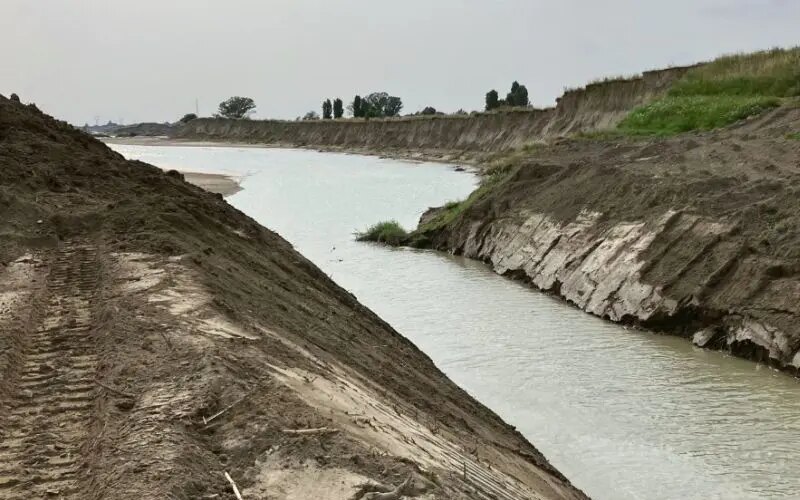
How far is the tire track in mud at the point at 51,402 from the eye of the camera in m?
4.66

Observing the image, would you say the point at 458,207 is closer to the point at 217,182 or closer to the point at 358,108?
the point at 217,182

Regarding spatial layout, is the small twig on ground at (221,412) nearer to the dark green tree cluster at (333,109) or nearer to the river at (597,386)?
the river at (597,386)

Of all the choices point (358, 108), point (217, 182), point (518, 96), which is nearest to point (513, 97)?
point (518, 96)

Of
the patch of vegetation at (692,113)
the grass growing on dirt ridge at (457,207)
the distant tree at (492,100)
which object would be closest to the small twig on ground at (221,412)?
the grass growing on dirt ridge at (457,207)

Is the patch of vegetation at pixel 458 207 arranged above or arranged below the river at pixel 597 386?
above

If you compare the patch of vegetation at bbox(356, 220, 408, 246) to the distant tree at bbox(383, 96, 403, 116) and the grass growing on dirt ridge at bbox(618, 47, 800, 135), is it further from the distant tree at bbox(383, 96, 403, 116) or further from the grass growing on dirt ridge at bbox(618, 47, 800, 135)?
the distant tree at bbox(383, 96, 403, 116)

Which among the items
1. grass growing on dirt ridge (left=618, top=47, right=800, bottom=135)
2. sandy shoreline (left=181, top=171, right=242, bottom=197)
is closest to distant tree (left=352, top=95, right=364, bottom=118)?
sandy shoreline (left=181, top=171, right=242, bottom=197)

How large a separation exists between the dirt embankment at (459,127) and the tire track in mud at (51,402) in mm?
38589

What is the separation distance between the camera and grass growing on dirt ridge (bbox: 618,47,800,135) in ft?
96.7

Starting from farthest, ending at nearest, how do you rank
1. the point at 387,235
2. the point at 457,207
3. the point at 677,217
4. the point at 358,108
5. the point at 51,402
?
the point at 358,108, the point at 457,207, the point at 387,235, the point at 677,217, the point at 51,402

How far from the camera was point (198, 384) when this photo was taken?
19.0 ft

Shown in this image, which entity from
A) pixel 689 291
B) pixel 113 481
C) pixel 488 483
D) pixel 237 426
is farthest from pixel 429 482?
pixel 689 291

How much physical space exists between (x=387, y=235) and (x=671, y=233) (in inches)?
498

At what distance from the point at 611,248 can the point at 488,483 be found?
1432 cm
